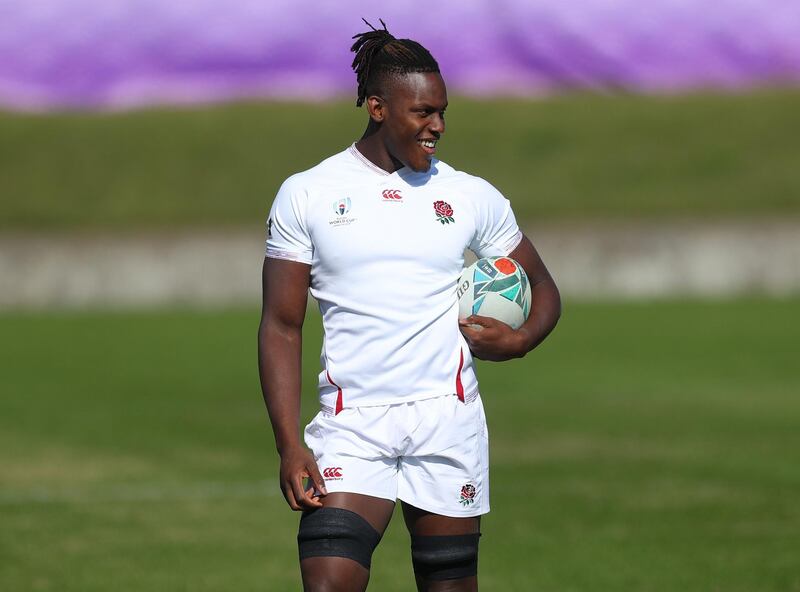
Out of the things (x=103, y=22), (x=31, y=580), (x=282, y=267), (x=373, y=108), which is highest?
(x=103, y=22)

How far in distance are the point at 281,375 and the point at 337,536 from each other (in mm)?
579

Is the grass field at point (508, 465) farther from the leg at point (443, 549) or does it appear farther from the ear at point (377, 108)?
the ear at point (377, 108)

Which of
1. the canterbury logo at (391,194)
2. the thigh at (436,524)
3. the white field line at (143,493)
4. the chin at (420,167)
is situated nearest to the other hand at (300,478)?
the thigh at (436,524)

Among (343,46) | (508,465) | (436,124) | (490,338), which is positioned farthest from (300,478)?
(343,46)

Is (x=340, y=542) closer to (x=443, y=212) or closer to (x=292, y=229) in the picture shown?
(x=292, y=229)

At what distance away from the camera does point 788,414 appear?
1689 centimetres

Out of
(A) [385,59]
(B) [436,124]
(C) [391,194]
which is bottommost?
(C) [391,194]

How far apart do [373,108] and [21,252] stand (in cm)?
2559

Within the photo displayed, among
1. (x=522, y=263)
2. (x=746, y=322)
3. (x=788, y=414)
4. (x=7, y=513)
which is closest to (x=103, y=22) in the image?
(x=746, y=322)

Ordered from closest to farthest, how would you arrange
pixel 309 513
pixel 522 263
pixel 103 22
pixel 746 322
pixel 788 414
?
pixel 309 513 < pixel 522 263 < pixel 788 414 < pixel 746 322 < pixel 103 22

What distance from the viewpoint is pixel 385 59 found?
6059 millimetres

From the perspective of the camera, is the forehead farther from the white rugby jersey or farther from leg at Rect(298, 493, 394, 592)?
leg at Rect(298, 493, 394, 592)

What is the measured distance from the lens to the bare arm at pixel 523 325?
19.9 ft

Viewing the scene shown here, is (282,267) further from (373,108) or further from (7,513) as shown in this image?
(7,513)
